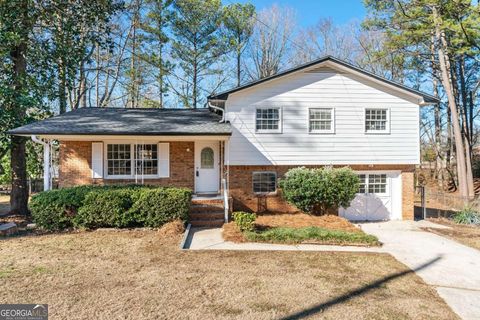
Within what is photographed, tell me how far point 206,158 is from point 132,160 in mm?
2923

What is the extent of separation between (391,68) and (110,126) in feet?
69.1

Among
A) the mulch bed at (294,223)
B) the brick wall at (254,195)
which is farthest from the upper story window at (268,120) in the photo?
the mulch bed at (294,223)

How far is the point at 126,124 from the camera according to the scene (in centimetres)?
1148

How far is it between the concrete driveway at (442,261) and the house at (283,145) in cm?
270

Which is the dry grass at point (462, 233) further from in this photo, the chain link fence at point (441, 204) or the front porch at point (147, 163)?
the front porch at point (147, 163)

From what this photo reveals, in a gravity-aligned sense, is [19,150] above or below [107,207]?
above

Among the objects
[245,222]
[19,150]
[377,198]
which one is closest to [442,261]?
[245,222]

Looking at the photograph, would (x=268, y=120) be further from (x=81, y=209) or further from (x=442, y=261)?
(x=442, y=261)

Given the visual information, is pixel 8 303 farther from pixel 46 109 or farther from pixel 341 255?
pixel 46 109

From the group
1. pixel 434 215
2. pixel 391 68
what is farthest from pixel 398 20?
pixel 434 215

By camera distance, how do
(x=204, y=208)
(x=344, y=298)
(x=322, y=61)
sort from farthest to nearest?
1. (x=322, y=61)
2. (x=204, y=208)
3. (x=344, y=298)

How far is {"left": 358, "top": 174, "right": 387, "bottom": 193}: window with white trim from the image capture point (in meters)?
12.5

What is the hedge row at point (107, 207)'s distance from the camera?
28.9 ft

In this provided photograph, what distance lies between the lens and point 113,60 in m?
22.1
